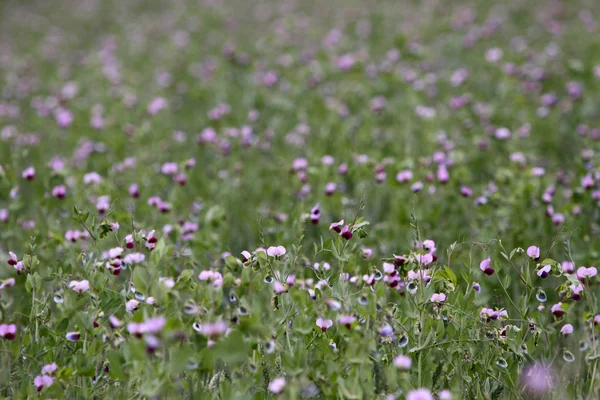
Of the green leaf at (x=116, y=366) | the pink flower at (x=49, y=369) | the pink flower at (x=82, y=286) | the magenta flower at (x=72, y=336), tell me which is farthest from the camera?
the pink flower at (x=82, y=286)

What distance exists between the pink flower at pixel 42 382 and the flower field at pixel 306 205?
16 millimetres

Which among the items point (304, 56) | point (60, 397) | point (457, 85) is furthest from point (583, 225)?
point (304, 56)

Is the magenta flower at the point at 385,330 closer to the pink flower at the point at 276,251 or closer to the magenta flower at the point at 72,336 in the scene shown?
the pink flower at the point at 276,251

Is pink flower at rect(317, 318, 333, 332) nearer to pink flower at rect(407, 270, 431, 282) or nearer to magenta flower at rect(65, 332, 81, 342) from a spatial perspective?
pink flower at rect(407, 270, 431, 282)

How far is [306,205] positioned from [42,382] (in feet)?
6.37

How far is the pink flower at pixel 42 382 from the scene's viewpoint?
2051mm

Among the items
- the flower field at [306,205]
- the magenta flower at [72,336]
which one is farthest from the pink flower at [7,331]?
the magenta flower at [72,336]

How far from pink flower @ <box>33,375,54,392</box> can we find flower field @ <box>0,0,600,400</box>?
0.02 meters

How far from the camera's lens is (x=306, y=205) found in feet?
12.1

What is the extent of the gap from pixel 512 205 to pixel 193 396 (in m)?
2.07

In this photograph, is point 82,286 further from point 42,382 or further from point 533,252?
point 533,252

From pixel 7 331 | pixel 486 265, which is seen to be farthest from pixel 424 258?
pixel 7 331

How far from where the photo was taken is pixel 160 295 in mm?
1896

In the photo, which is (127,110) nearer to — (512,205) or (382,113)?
(382,113)
